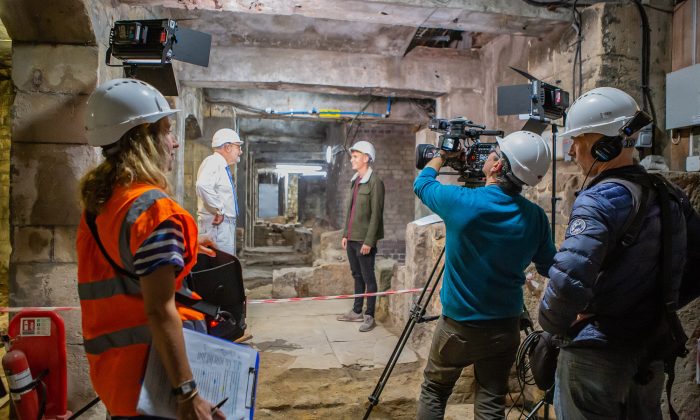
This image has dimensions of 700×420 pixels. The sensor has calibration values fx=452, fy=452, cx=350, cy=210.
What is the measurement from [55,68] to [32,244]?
105 cm

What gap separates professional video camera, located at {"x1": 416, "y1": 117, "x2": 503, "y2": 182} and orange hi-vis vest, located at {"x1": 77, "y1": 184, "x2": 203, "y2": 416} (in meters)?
1.39

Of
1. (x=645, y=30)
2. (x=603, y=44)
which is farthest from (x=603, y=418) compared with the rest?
(x=645, y=30)

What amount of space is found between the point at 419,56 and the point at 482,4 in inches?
70.2

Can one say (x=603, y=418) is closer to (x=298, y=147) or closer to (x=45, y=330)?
(x=45, y=330)

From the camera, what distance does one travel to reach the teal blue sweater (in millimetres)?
1919

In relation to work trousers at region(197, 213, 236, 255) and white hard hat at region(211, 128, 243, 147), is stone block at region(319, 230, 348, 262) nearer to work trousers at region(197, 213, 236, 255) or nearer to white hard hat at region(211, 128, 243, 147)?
work trousers at region(197, 213, 236, 255)

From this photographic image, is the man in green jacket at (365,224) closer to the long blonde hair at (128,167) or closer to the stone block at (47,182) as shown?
the stone block at (47,182)

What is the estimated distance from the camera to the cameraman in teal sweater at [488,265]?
6.33 ft

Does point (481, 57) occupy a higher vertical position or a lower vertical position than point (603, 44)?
higher

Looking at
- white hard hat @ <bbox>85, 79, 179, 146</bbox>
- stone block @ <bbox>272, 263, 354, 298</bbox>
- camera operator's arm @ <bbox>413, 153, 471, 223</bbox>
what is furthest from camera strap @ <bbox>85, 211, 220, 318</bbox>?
stone block @ <bbox>272, 263, 354, 298</bbox>

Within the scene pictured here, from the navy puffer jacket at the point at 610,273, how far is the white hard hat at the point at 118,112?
137cm

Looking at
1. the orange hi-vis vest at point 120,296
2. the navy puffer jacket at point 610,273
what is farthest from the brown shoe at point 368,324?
the orange hi-vis vest at point 120,296

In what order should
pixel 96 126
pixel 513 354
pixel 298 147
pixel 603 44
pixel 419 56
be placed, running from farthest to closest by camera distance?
pixel 298 147 < pixel 419 56 < pixel 603 44 < pixel 513 354 < pixel 96 126

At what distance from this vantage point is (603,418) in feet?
5.02
